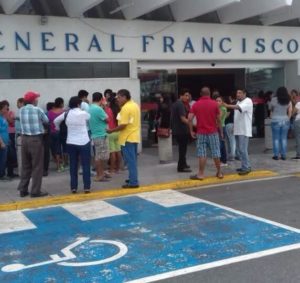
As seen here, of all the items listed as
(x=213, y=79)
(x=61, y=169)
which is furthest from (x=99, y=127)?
(x=213, y=79)

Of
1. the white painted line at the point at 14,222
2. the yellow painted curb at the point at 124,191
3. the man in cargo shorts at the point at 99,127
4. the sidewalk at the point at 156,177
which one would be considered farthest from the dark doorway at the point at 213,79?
the white painted line at the point at 14,222

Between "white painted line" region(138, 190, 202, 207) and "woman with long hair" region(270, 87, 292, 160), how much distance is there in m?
3.99

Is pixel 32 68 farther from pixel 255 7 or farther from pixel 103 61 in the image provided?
pixel 255 7

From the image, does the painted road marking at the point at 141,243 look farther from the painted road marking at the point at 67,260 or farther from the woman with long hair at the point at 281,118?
the woman with long hair at the point at 281,118

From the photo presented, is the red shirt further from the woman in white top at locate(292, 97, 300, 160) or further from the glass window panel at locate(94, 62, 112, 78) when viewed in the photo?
the glass window panel at locate(94, 62, 112, 78)

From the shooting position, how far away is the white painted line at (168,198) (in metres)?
8.38

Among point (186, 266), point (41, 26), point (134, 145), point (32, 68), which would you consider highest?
point (41, 26)

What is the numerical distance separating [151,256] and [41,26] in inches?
343

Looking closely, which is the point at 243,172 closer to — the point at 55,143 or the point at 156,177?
the point at 156,177

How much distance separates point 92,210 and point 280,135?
584 centimetres

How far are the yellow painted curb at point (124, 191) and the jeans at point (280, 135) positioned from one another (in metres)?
1.68

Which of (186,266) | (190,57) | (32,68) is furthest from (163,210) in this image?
(190,57)

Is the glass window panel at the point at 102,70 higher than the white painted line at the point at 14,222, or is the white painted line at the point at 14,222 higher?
the glass window panel at the point at 102,70

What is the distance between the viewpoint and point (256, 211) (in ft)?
24.6
